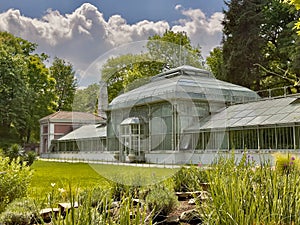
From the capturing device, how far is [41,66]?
38812 millimetres

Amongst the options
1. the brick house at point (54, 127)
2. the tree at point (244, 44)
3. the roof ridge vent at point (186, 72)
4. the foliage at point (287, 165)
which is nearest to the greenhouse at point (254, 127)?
the roof ridge vent at point (186, 72)

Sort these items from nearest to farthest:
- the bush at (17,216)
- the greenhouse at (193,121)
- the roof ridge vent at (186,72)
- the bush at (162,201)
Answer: the bush at (17,216) < the bush at (162,201) < the greenhouse at (193,121) < the roof ridge vent at (186,72)

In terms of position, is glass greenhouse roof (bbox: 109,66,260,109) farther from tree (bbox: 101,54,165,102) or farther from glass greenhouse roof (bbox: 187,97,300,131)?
tree (bbox: 101,54,165,102)

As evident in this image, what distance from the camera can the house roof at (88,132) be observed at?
25.9 m

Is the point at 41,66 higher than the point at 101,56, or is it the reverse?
the point at 41,66

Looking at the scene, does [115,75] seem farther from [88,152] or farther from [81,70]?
[88,152]

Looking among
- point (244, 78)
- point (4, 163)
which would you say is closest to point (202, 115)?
point (244, 78)

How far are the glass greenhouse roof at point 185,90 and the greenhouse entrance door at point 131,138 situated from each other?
3.47 feet

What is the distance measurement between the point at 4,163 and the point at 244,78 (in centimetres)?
2360

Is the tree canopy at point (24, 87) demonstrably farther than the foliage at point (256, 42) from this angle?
Yes

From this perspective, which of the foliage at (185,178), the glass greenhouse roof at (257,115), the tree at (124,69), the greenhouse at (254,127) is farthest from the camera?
the glass greenhouse roof at (257,115)

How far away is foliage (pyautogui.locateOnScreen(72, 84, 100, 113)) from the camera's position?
26.2 feet

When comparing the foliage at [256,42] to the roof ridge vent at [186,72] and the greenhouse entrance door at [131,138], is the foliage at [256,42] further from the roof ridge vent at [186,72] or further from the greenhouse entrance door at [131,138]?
the greenhouse entrance door at [131,138]

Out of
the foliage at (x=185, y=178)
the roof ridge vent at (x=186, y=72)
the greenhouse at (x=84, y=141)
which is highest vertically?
the roof ridge vent at (x=186, y=72)
